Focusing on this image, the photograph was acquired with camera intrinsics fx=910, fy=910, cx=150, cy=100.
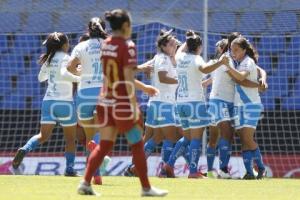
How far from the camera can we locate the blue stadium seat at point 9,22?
20.8 metres

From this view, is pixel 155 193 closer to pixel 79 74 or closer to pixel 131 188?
pixel 131 188

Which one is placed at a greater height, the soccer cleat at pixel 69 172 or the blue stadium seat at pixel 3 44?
the blue stadium seat at pixel 3 44

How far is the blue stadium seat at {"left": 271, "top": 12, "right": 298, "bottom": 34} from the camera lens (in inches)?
728

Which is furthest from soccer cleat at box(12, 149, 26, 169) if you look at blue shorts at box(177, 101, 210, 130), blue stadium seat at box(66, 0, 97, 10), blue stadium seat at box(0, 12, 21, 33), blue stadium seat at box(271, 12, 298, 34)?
blue stadium seat at box(0, 12, 21, 33)

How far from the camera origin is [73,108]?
12.6 meters

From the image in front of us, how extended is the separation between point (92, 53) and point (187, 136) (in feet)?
8.45

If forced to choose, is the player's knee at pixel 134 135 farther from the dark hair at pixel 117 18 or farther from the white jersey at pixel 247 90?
the white jersey at pixel 247 90

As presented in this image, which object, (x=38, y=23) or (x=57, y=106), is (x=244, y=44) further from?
(x=38, y=23)

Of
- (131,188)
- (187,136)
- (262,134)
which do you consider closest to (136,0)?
(262,134)

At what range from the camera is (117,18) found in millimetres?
8188

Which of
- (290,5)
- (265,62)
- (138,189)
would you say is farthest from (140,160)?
(265,62)

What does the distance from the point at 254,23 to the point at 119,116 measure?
11174mm

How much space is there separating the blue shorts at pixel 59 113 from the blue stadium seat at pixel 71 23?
6.47 metres

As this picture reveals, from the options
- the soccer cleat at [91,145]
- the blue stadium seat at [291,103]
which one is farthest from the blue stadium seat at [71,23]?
the soccer cleat at [91,145]
